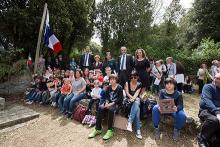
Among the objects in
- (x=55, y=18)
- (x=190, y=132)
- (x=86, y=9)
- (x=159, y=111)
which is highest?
(x=86, y=9)

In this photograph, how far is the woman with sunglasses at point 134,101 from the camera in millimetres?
6137

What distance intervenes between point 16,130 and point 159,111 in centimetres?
395

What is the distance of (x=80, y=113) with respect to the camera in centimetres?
724

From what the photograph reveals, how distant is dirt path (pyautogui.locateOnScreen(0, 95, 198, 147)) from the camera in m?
5.88

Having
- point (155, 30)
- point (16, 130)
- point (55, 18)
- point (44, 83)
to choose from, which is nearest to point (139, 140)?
point (16, 130)

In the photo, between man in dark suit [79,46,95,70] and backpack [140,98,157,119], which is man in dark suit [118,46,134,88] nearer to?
backpack [140,98,157,119]

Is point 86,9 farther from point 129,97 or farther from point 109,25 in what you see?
point 129,97

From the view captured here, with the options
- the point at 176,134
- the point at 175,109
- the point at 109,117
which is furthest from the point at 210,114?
the point at 109,117

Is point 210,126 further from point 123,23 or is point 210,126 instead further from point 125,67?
point 123,23

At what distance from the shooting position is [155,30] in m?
23.7

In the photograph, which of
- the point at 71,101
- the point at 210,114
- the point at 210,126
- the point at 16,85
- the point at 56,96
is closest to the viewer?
the point at 210,126

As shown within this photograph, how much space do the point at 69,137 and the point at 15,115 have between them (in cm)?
236

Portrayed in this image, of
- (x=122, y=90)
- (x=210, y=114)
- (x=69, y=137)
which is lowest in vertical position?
(x=69, y=137)

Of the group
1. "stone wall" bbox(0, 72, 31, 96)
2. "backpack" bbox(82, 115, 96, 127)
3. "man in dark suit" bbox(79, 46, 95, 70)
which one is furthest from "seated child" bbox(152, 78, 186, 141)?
"stone wall" bbox(0, 72, 31, 96)
